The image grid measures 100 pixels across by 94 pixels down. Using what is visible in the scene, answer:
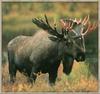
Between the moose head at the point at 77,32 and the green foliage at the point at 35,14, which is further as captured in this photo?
the green foliage at the point at 35,14

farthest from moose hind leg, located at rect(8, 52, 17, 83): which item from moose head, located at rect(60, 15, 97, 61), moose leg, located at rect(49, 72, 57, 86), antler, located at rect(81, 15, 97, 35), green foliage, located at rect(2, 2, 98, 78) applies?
antler, located at rect(81, 15, 97, 35)

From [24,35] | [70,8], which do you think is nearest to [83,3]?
[70,8]

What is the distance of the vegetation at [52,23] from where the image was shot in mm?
6500

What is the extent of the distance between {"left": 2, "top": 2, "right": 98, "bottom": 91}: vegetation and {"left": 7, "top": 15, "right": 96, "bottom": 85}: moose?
5cm

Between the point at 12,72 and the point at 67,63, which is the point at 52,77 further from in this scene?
the point at 12,72

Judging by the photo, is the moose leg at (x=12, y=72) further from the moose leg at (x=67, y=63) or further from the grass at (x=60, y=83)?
the moose leg at (x=67, y=63)

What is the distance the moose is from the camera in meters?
6.46

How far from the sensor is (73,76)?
652 centimetres

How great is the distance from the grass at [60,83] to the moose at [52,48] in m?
0.05

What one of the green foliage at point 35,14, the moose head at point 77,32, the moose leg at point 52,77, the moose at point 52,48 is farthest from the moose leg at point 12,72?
the moose head at point 77,32

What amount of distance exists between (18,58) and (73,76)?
641 millimetres

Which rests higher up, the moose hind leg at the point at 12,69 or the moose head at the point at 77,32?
the moose head at the point at 77,32

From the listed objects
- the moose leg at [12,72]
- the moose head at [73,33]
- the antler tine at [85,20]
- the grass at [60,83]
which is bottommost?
the grass at [60,83]

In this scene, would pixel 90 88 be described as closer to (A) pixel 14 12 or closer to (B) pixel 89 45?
(B) pixel 89 45
